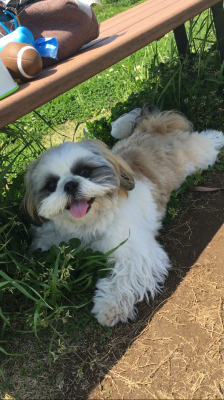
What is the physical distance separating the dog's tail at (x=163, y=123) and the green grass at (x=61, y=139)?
0.39 metres

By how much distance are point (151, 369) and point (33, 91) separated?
5.17 ft

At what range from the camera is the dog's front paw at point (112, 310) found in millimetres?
2225

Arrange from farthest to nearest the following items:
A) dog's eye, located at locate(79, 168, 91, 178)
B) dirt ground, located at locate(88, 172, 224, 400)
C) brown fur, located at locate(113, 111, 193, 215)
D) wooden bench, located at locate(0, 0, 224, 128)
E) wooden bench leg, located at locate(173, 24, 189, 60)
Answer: wooden bench leg, located at locate(173, 24, 189, 60), brown fur, located at locate(113, 111, 193, 215), dog's eye, located at locate(79, 168, 91, 178), wooden bench, located at locate(0, 0, 224, 128), dirt ground, located at locate(88, 172, 224, 400)

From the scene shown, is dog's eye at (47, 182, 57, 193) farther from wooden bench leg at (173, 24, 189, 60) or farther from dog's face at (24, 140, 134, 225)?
Result: wooden bench leg at (173, 24, 189, 60)

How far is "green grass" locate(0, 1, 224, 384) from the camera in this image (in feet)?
7.37

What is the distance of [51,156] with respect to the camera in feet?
7.44

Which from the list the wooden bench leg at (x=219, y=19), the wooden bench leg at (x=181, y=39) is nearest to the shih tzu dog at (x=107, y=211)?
the wooden bench leg at (x=219, y=19)

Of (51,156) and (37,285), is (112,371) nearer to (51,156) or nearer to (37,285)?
(37,285)

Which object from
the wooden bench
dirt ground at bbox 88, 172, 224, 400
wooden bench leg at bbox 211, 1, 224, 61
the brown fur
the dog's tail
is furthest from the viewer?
wooden bench leg at bbox 211, 1, 224, 61

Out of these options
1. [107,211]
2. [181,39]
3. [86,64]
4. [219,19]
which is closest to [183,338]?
[107,211]

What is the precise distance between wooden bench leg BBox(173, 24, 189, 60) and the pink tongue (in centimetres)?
278

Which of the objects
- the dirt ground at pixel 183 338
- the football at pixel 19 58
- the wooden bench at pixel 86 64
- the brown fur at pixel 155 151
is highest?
the football at pixel 19 58

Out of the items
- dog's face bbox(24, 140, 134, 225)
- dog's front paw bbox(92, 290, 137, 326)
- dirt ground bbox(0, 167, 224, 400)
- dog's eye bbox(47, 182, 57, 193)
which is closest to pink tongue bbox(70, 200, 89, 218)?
dog's face bbox(24, 140, 134, 225)

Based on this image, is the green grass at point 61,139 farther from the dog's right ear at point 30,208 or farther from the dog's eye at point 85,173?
the dog's eye at point 85,173
